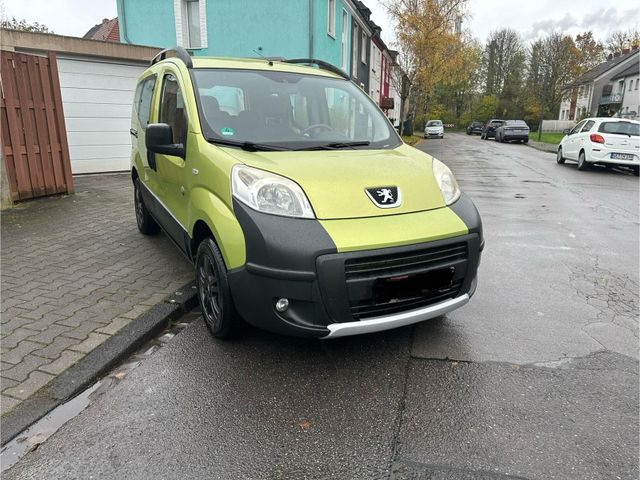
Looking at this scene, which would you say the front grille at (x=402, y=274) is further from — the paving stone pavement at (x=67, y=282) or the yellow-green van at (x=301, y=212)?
the paving stone pavement at (x=67, y=282)

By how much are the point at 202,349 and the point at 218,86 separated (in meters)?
2.10

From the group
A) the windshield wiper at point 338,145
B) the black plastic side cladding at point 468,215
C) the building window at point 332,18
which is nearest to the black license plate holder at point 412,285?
the black plastic side cladding at point 468,215

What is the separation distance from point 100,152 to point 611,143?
539 inches

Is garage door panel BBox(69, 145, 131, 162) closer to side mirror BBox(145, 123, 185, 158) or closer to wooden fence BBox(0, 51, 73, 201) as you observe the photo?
wooden fence BBox(0, 51, 73, 201)

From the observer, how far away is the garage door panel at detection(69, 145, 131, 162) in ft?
34.3

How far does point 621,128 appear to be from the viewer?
558 inches

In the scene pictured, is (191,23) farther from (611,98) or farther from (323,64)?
(611,98)

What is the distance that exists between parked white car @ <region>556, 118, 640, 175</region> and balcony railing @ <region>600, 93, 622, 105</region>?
48.6 m

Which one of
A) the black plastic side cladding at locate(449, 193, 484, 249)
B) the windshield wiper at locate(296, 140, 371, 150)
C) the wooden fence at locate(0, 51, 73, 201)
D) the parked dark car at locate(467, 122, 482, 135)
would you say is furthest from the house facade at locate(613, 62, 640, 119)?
the black plastic side cladding at locate(449, 193, 484, 249)

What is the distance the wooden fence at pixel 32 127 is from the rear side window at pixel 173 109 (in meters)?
3.97

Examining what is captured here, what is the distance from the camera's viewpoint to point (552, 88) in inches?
1928

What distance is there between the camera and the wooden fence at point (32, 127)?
7039 mm

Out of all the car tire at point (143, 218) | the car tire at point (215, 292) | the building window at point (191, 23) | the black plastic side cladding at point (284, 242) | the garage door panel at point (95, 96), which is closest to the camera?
the black plastic side cladding at point (284, 242)

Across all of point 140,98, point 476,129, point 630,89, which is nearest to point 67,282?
point 140,98
